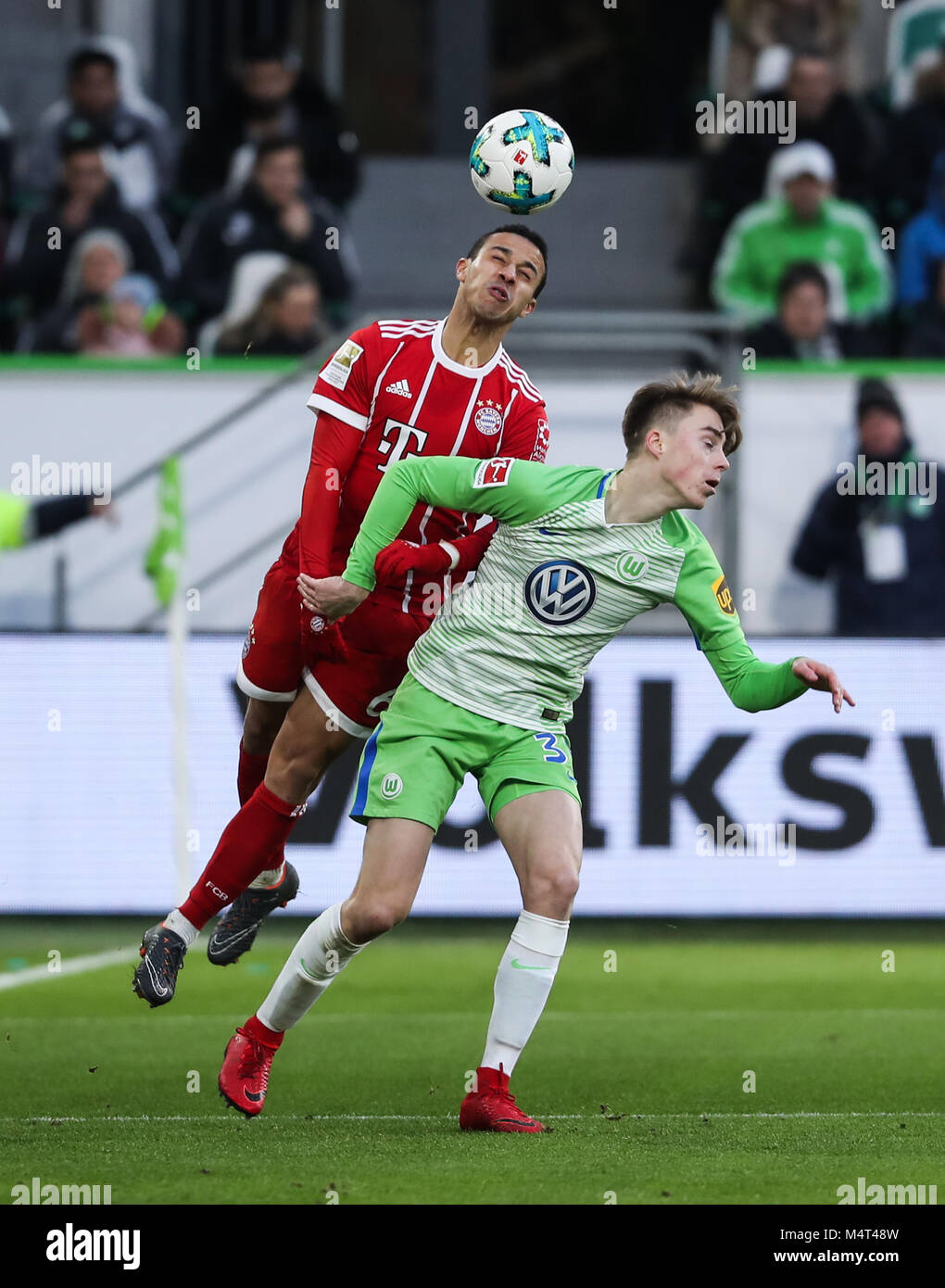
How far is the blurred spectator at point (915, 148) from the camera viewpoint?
1323 cm

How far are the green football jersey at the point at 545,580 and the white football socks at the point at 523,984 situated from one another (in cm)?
57

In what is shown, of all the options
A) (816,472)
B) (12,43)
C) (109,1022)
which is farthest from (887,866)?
(12,43)

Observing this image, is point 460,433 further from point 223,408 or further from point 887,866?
point 223,408

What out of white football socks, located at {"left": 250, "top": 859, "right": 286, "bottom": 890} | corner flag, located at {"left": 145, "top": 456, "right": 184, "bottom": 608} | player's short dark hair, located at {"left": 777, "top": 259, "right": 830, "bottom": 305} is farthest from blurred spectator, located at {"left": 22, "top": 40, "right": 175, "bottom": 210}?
white football socks, located at {"left": 250, "top": 859, "right": 286, "bottom": 890}

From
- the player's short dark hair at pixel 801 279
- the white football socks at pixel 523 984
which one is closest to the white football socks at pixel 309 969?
the white football socks at pixel 523 984

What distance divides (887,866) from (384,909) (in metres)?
4.99

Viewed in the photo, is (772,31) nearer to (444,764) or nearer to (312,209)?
(312,209)

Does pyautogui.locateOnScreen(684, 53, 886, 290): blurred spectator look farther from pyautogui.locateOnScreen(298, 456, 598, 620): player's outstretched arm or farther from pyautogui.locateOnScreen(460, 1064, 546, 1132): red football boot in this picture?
pyautogui.locateOnScreen(460, 1064, 546, 1132): red football boot

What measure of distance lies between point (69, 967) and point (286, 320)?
4.28 metres

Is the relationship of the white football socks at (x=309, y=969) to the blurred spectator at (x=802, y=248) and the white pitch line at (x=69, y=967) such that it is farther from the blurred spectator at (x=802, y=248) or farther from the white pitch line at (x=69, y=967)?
the blurred spectator at (x=802, y=248)

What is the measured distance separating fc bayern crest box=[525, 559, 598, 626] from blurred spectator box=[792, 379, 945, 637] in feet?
17.9

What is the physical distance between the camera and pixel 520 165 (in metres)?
6.09

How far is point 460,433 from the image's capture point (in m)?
6.05

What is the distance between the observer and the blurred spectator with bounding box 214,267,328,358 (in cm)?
1184
